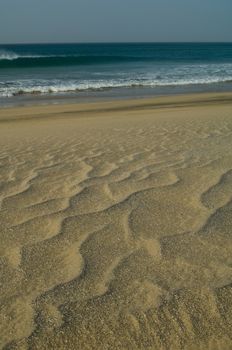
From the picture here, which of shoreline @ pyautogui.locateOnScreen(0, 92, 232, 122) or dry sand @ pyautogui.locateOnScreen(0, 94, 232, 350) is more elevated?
dry sand @ pyautogui.locateOnScreen(0, 94, 232, 350)

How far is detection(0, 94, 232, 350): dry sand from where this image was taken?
1.57 m

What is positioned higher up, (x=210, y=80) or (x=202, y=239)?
(x=202, y=239)

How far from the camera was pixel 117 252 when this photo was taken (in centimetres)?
211

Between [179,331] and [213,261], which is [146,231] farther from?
[179,331]

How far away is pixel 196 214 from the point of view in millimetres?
2525

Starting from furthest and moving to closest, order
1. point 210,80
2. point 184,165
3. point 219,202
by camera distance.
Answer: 1. point 210,80
2. point 184,165
3. point 219,202

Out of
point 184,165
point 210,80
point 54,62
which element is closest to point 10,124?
point 184,165

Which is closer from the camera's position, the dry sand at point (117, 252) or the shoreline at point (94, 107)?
the dry sand at point (117, 252)

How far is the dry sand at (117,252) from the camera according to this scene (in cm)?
157

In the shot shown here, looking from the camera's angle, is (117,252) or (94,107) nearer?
(117,252)

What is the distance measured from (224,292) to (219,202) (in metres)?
1.01

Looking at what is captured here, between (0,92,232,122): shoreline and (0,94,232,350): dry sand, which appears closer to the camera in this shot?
(0,94,232,350): dry sand

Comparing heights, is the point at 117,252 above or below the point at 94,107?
above

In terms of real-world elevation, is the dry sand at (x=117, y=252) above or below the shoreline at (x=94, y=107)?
above
